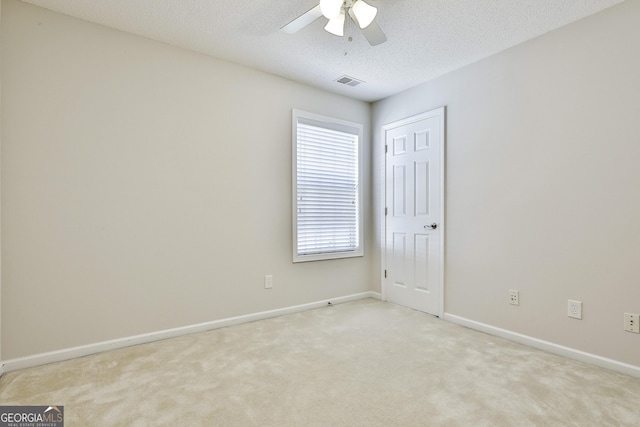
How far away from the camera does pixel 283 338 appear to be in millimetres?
2930

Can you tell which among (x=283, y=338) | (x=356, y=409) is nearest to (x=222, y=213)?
(x=283, y=338)

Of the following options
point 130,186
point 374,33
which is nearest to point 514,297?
point 374,33

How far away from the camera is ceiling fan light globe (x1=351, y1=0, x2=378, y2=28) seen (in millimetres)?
1972

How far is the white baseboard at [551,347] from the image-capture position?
7.47 feet

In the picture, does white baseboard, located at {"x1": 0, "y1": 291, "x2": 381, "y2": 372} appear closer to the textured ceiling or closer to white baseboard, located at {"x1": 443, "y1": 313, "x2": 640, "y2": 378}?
white baseboard, located at {"x1": 443, "y1": 313, "x2": 640, "y2": 378}

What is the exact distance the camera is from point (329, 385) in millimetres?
2115

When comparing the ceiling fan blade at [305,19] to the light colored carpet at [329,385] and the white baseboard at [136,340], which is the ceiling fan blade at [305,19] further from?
the white baseboard at [136,340]

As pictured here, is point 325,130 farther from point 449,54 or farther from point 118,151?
point 118,151

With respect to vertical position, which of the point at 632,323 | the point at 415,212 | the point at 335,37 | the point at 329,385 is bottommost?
the point at 329,385

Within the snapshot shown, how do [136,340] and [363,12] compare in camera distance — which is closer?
[363,12]

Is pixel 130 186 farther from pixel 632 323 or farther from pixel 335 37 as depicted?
pixel 632 323

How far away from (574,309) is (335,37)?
289cm

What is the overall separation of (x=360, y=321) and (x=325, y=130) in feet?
7.29

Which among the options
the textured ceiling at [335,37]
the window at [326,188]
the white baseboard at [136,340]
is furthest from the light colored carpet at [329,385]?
the textured ceiling at [335,37]
